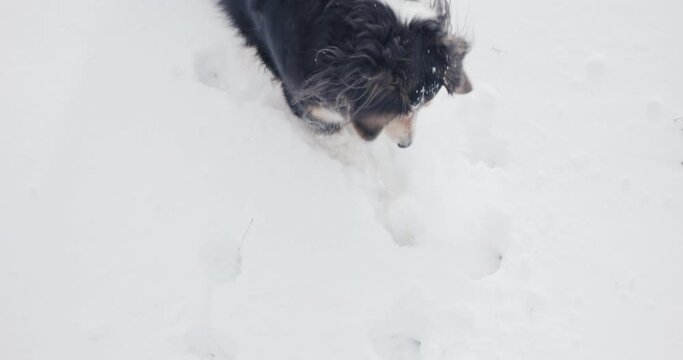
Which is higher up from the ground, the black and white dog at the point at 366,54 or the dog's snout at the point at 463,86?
the black and white dog at the point at 366,54

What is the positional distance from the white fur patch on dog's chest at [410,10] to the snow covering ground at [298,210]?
40.3 inches

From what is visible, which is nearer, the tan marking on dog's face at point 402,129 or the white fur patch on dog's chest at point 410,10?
the white fur patch on dog's chest at point 410,10

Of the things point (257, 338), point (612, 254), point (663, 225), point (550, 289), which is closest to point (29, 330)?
point (257, 338)

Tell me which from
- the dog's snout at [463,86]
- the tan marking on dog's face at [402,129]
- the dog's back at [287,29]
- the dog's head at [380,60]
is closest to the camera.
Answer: the dog's head at [380,60]

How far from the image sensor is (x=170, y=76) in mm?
2961

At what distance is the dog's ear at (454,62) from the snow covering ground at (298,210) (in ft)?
2.33

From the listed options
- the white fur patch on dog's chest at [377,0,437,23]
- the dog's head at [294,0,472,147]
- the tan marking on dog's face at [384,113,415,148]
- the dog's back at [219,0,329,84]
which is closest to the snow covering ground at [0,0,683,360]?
the tan marking on dog's face at [384,113,415,148]

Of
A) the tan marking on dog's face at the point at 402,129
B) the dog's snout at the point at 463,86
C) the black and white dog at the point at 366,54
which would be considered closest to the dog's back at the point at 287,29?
the black and white dog at the point at 366,54

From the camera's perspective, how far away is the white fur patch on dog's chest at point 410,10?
207 cm

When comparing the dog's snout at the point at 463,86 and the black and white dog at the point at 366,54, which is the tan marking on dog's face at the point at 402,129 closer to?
the black and white dog at the point at 366,54

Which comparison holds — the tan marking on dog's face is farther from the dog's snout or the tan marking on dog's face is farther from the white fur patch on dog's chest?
the white fur patch on dog's chest

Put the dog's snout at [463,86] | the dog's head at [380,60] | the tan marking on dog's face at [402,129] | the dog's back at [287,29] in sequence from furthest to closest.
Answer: the dog's snout at [463,86] → the tan marking on dog's face at [402,129] → the dog's back at [287,29] → the dog's head at [380,60]

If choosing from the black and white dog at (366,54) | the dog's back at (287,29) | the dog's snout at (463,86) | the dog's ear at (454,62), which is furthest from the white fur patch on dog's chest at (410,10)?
the dog's snout at (463,86)

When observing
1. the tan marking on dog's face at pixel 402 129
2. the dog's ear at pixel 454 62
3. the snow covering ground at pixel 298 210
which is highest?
the dog's ear at pixel 454 62
